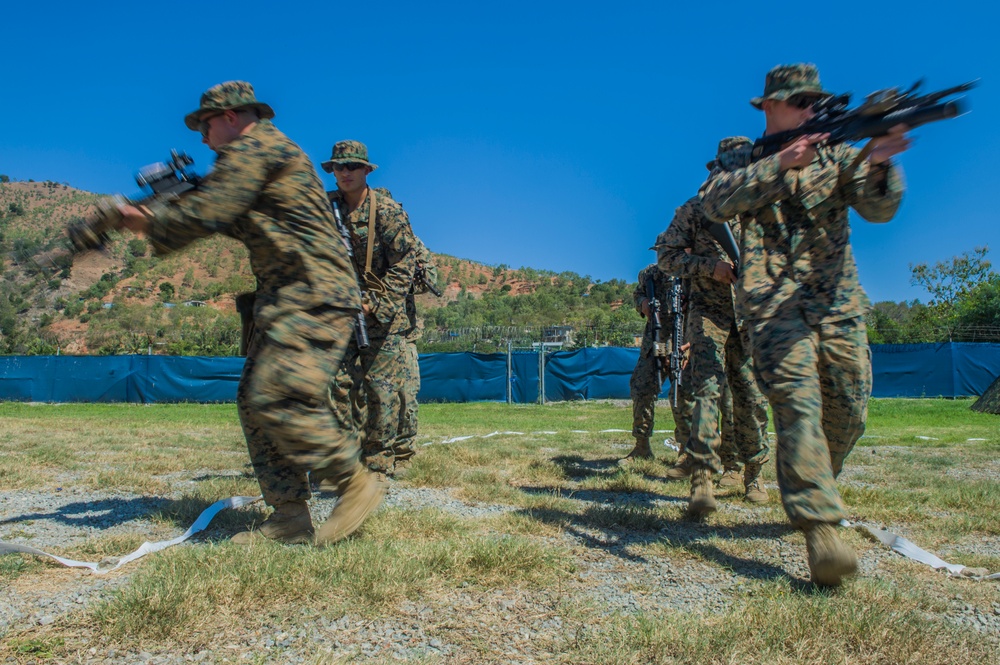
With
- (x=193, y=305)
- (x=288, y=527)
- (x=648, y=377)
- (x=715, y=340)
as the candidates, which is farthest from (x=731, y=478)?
(x=193, y=305)

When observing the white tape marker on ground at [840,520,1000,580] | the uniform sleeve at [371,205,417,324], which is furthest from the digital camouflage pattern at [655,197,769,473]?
the uniform sleeve at [371,205,417,324]

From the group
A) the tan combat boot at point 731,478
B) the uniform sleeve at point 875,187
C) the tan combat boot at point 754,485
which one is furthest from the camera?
the tan combat boot at point 731,478

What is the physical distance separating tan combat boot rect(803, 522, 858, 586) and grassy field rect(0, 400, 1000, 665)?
8cm

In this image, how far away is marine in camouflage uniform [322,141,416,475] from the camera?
516 cm

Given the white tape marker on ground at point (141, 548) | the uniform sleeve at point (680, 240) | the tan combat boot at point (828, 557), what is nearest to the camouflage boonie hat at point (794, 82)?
the uniform sleeve at point (680, 240)

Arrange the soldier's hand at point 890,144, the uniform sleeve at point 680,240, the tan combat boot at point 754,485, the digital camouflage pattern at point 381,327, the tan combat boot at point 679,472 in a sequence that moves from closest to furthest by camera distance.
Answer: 1. the soldier's hand at point 890,144
2. the tan combat boot at point 754,485
3. the uniform sleeve at point 680,240
4. the digital camouflage pattern at point 381,327
5. the tan combat boot at point 679,472

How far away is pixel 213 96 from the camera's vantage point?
3281 millimetres

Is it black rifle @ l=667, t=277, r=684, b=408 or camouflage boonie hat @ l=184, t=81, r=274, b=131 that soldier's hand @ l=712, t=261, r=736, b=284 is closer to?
black rifle @ l=667, t=277, r=684, b=408

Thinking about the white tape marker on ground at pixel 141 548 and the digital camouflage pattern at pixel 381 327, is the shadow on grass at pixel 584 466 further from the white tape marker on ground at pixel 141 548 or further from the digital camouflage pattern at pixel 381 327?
the white tape marker on ground at pixel 141 548

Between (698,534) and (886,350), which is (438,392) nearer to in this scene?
(886,350)

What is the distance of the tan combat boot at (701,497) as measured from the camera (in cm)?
404

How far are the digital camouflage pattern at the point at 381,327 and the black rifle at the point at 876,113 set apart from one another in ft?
9.49

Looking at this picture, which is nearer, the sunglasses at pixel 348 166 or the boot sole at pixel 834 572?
the boot sole at pixel 834 572

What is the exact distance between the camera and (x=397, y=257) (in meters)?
5.30
